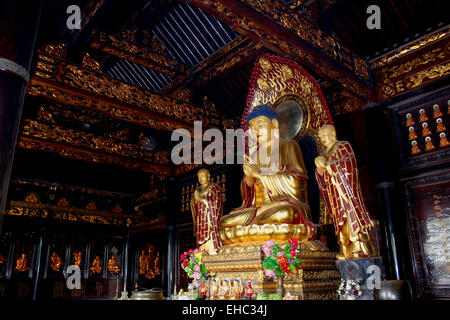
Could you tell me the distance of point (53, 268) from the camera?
9531mm

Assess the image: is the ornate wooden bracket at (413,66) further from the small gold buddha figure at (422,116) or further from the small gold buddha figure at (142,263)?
the small gold buddha figure at (142,263)

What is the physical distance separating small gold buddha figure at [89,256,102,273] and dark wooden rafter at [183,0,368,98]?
8555 millimetres

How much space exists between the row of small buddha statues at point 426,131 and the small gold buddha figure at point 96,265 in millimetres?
8815

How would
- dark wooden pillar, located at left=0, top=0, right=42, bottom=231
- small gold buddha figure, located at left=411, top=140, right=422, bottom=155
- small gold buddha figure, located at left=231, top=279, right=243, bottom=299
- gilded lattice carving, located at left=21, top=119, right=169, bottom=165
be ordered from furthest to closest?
1. gilded lattice carving, located at left=21, top=119, right=169, bottom=165
2. small gold buddha figure, located at left=411, top=140, right=422, bottom=155
3. small gold buddha figure, located at left=231, top=279, right=243, bottom=299
4. dark wooden pillar, located at left=0, top=0, right=42, bottom=231

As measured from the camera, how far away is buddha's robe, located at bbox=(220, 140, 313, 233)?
408cm

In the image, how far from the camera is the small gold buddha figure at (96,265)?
33.3ft

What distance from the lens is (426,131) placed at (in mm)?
4484

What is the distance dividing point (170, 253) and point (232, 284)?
440 cm

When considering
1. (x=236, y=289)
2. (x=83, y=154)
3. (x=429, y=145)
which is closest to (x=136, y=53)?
(x=83, y=154)

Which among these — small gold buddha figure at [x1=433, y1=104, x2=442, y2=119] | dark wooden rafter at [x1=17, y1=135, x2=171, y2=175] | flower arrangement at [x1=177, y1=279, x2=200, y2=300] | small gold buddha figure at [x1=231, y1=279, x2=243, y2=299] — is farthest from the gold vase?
dark wooden rafter at [x1=17, y1=135, x2=171, y2=175]

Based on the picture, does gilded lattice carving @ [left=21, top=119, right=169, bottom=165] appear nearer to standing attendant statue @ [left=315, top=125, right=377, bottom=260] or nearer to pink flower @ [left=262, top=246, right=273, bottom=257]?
standing attendant statue @ [left=315, top=125, right=377, bottom=260]

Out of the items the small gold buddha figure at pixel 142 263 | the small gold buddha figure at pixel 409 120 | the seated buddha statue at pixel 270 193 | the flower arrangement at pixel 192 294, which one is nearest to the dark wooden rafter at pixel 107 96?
the seated buddha statue at pixel 270 193

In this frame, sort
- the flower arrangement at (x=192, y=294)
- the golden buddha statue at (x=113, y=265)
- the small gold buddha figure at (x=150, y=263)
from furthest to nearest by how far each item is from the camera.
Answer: the golden buddha statue at (x=113, y=265) < the small gold buddha figure at (x=150, y=263) < the flower arrangement at (x=192, y=294)

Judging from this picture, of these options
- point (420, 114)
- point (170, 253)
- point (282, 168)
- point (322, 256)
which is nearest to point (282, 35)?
point (282, 168)
